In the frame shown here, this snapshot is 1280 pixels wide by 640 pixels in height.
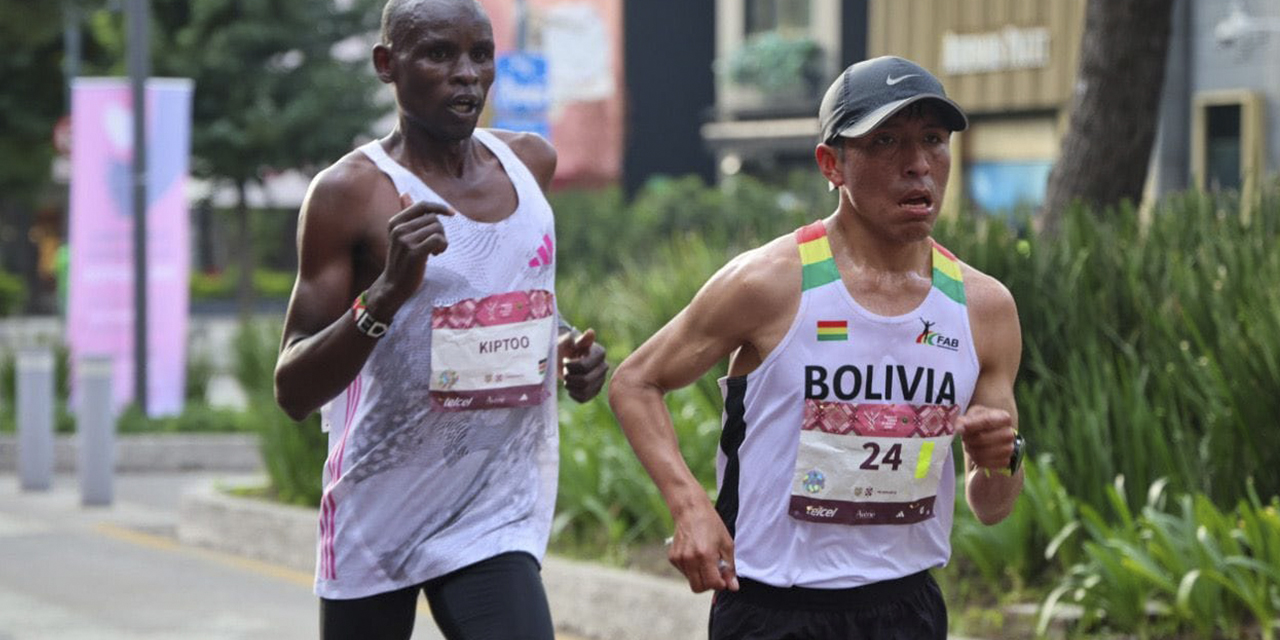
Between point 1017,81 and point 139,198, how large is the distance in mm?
14227

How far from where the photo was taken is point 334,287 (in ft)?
15.0

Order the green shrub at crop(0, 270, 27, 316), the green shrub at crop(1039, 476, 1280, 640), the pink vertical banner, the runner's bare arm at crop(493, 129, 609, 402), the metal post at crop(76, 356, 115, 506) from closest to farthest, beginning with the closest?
the runner's bare arm at crop(493, 129, 609, 402) < the green shrub at crop(1039, 476, 1280, 640) < the metal post at crop(76, 356, 115, 506) < the pink vertical banner < the green shrub at crop(0, 270, 27, 316)

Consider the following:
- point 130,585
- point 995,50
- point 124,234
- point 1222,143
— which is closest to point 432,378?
point 130,585

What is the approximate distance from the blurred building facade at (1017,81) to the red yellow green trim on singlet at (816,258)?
51.1ft

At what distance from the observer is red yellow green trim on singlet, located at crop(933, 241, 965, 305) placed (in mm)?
4055

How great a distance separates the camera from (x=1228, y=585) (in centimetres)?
641

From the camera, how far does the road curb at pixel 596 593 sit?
8031 millimetres

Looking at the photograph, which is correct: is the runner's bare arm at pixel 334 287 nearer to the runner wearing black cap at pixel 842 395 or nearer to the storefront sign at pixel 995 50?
the runner wearing black cap at pixel 842 395

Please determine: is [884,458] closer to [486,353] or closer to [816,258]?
[816,258]

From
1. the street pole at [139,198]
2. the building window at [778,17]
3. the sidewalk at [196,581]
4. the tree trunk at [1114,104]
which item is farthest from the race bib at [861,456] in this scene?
the building window at [778,17]

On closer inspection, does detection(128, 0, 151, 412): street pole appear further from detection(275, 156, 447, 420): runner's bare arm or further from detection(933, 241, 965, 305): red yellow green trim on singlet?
detection(933, 241, 965, 305): red yellow green trim on singlet

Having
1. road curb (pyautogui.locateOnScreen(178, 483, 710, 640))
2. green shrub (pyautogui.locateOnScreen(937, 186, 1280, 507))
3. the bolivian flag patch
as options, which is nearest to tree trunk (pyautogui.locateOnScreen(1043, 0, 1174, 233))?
green shrub (pyautogui.locateOnScreen(937, 186, 1280, 507))

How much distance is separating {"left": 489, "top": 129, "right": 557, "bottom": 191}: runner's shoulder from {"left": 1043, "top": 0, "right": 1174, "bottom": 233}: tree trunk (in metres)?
5.92

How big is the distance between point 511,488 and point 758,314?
931 millimetres
